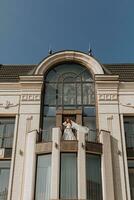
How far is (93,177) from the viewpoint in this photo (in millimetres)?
14547

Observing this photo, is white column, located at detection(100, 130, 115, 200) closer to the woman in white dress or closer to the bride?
the bride

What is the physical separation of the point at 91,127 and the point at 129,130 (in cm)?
197

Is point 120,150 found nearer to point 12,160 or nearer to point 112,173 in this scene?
point 112,173

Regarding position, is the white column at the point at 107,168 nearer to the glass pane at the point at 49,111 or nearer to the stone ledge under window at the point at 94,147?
the stone ledge under window at the point at 94,147

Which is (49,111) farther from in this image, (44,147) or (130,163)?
(130,163)

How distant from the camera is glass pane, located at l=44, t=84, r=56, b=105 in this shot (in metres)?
18.1

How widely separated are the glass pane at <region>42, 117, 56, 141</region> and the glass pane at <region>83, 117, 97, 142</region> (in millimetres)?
1650

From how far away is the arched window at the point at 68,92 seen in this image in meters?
17.5

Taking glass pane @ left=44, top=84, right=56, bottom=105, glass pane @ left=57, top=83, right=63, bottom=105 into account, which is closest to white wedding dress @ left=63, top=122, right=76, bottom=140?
glass pane @ left=57, top=83, right=63, bottom=105

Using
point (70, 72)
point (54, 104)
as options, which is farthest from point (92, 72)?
point (54, 104)

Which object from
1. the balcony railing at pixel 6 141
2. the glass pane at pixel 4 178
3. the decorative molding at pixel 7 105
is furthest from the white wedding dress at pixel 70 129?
the decorative molding at pixel 7 105

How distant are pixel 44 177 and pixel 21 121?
369 cm

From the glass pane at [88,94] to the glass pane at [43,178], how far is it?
441 cm

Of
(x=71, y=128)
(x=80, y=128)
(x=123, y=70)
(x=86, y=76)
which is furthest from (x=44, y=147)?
(x=123, y=70)
